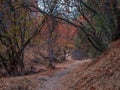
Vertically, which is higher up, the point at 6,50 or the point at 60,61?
the point at 6,50

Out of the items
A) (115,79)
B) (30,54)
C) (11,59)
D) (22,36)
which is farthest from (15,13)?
(30,54)

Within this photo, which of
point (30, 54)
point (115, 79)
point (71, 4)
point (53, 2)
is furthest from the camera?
point (30, 54)

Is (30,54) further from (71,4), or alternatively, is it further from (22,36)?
(71,4)

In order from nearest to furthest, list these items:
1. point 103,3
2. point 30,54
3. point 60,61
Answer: point 103,3
point 30,54
point 60,61

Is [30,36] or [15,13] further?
[30,36]

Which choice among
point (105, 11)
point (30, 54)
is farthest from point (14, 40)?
point (30, 54)

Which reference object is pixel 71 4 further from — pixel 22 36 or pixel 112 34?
pixel 22 36

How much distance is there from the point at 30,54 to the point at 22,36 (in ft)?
61.7

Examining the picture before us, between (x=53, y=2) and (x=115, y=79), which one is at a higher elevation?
(x=53, y=2)

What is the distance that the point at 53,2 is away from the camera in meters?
21.8

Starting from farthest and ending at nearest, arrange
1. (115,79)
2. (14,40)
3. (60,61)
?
(60,61) → (14,40) → (115,79)

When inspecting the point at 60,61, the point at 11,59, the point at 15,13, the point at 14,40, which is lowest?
the point at 60,61

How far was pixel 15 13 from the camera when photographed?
71.8 feet

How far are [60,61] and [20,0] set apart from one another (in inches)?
1208
